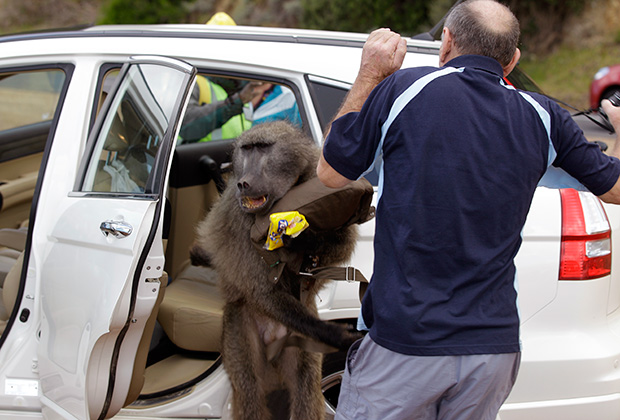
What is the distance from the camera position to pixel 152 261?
2.36m

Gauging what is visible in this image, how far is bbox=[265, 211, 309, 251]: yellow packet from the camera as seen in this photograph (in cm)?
219

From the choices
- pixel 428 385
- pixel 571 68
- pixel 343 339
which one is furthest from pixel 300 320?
pixel 571 68

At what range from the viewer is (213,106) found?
4355 millimetres

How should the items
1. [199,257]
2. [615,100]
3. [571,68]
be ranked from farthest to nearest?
[571,68] < [199,257] < [615,100]

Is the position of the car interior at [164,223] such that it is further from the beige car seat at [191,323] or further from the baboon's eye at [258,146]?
the baboon's eye at [258,146]

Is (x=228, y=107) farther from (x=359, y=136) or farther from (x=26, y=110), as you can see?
(x=26, y=110)

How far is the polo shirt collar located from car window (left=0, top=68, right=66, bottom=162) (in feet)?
11.8

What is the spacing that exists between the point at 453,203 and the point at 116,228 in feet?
4.39

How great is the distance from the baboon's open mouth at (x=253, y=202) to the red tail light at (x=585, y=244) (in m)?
1.19

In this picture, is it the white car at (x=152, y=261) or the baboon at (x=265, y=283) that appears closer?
the white car at (x=152, y=261)

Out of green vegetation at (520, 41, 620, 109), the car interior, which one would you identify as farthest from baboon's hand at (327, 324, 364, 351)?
green vegetation at (520, 41, 620, 109)

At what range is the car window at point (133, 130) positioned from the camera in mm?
2623

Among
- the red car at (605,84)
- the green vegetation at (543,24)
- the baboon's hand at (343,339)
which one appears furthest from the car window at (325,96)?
the green vegetation at (543,24)

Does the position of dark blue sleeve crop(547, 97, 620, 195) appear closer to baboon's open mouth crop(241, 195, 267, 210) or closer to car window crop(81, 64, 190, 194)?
baboon's open mouth crop(241, 195, 267, 210)
